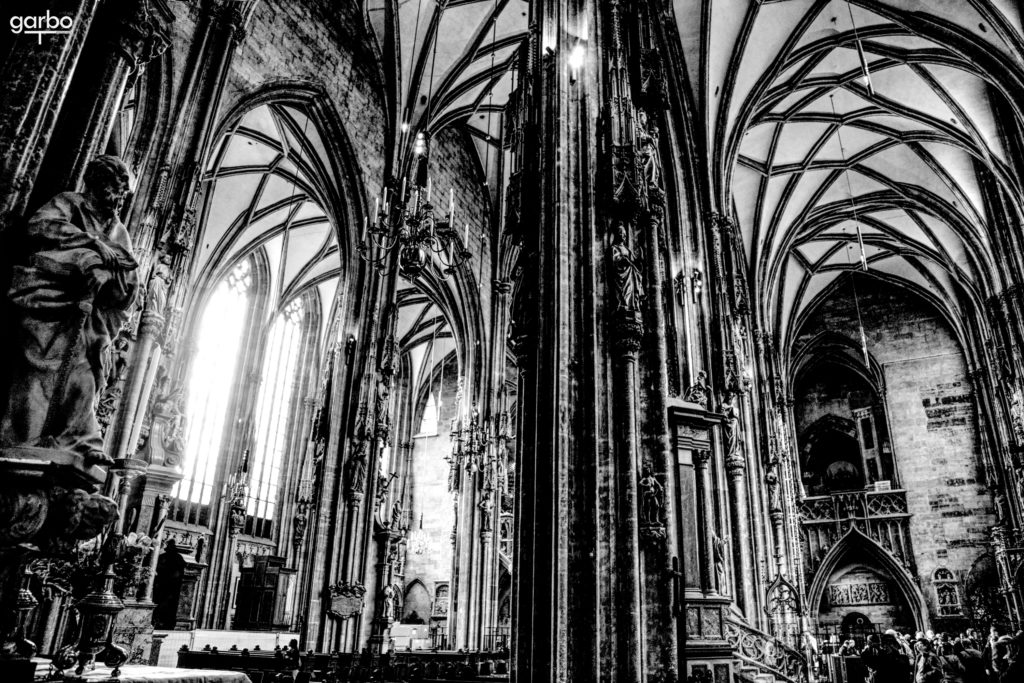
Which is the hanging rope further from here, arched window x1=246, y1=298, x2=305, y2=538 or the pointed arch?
arched window x1=246, y1=298, x2=305, y2=538

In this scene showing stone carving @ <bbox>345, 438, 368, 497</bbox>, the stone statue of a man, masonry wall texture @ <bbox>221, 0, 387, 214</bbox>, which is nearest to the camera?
the stone statue of a man

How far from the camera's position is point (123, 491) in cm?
988

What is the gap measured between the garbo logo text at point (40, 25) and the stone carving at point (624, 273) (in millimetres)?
5296

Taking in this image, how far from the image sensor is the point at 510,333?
304 inches

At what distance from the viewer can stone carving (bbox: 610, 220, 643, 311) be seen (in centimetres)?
726

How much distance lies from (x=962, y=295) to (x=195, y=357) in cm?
2782

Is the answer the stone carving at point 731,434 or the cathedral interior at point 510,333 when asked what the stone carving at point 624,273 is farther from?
the stone carving at point 731,434

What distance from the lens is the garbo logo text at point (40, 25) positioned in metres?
3.65

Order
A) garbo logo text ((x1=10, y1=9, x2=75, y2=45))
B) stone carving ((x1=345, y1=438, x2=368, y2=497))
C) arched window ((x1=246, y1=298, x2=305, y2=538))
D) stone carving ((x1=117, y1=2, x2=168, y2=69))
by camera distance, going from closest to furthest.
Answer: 1. garbo logo text ((x1=10, y1=9, x2=75, y2=45))
2. stone carving ((x1=117, y1=2, x2=168, y2=69))
3. stone carving ((x1=345, y1=438, x2=368, y2=497))
4. arched window ((x1=246, y1=298, x2=305, y2=538))

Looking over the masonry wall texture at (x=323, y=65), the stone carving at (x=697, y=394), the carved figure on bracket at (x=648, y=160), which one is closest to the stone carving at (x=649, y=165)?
the carved figure on bracket at (x=648, y=160)

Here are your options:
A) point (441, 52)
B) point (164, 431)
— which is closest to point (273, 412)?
point (164, 431)

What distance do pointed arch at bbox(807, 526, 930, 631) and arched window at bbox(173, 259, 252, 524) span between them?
22537 millimetres

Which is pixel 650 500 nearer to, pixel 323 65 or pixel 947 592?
pixel 323 65

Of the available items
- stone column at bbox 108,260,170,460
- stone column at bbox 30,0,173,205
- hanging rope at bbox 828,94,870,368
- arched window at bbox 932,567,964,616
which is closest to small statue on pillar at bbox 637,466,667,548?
stone column at bbox 30,0,173,205
